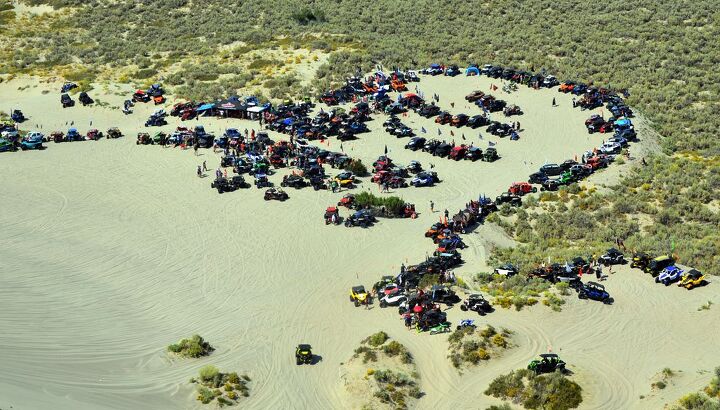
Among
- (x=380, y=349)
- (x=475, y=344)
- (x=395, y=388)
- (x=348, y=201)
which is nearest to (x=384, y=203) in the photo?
(x=348, y=201)

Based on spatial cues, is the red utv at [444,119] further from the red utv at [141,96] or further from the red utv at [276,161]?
the red utv at [141,96]

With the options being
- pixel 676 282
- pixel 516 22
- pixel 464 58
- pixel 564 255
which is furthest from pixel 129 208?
pixel 516 22

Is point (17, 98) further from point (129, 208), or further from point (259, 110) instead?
point (129, 208)

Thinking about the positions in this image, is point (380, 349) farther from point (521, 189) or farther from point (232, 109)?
point (232, 109)

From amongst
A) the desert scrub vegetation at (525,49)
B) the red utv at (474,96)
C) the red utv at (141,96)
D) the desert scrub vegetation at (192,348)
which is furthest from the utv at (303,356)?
the red utv at (141,96)

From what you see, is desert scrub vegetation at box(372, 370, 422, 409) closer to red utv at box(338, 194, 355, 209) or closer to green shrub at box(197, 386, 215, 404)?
green shrub at box(197, 386, 215, 404)

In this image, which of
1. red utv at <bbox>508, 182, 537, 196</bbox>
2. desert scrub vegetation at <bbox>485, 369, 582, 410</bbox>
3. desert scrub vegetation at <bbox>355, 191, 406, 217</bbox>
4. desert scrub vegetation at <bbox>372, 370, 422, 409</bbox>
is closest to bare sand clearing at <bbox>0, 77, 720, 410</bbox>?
desert scrub vegetation at <bbox>372, 370, 422, 409</bbox>
